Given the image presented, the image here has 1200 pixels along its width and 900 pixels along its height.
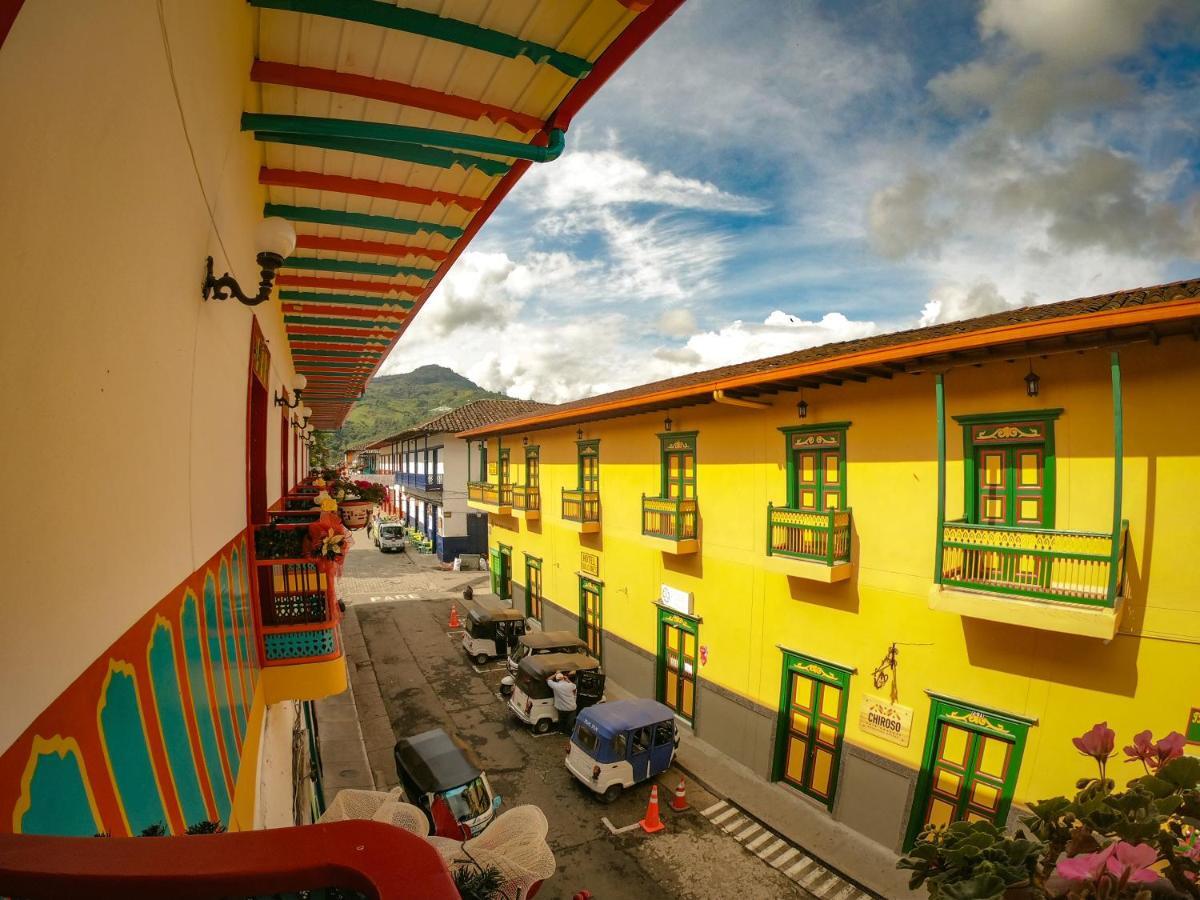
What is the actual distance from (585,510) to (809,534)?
7.89 m

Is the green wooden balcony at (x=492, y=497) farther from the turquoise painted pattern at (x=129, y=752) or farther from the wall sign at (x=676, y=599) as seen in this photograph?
the turquoise painted pattern at (x=129, y=752)

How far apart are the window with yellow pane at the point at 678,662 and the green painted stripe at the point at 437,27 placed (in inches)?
471

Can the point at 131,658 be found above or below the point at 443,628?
above

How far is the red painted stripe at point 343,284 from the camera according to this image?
273 inches

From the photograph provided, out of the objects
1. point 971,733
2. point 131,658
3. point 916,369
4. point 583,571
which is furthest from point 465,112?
point 583,571

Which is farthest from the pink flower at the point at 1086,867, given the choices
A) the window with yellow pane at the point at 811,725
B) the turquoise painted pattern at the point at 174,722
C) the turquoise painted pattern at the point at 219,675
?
the window with yellow pane at the point at 811,725

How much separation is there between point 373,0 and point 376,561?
35.1m

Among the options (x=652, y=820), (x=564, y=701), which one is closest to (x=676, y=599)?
(x=564, y=701)

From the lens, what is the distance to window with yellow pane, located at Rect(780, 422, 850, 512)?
10.3 metres

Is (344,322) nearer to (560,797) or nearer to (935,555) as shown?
(560,797)

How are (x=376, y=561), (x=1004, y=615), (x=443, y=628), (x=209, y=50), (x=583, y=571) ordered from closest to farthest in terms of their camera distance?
(x=209, y=50)
(x=1004, y=615)
(x=583, y=571)
(x=443, y=628)
(x=376, y=561)

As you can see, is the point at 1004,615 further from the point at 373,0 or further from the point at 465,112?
the point at 373,0

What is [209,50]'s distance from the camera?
266cm

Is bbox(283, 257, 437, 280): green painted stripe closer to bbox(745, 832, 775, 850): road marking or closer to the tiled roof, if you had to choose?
the tiled roof
